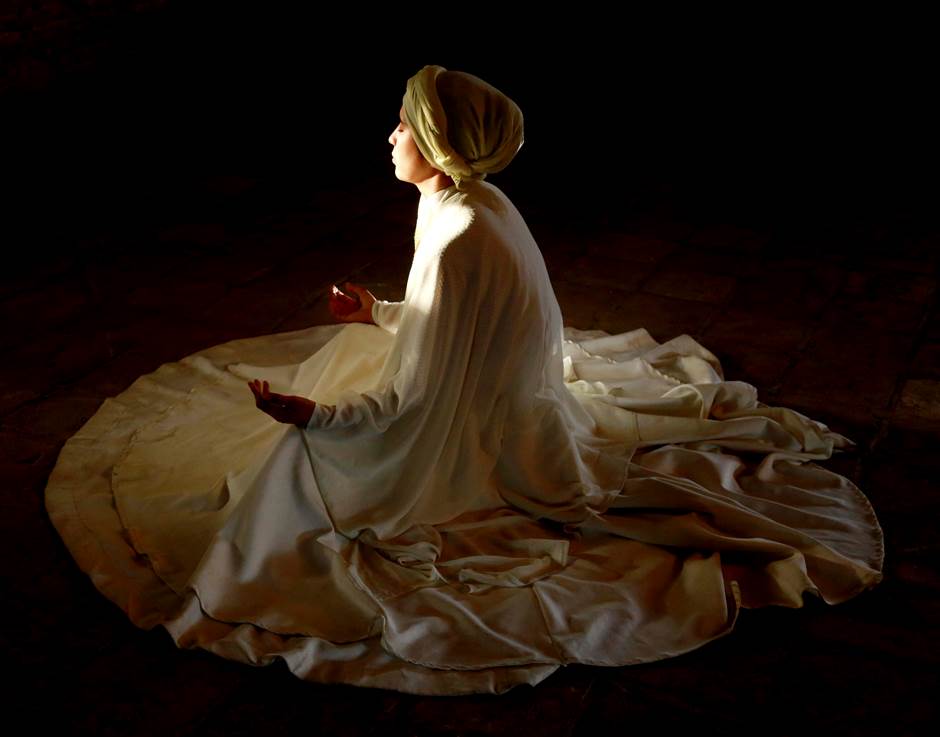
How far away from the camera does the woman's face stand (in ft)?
9.59

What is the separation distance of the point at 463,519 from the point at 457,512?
0.04m

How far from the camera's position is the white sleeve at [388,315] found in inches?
131

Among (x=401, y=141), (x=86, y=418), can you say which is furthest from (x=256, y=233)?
(x=401, y=141)

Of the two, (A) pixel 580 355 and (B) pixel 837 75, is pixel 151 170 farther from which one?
(B) pixel 837 75

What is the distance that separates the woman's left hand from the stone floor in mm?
625

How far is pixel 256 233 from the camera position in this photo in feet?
18.8

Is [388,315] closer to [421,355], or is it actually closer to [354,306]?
[354,306]

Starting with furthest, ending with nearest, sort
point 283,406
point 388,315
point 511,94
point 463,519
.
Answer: point 511,94 < point 388,315 < point 463,519 < point 283,406

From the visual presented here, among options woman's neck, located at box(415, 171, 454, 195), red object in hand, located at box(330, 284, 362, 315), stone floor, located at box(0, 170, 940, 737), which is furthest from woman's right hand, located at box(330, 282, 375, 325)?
stone floor, located at box(0, 170, 940, 737)

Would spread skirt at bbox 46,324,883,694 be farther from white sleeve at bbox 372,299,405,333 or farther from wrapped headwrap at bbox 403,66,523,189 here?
wrapped headwrap at bbox 403,66,523,189

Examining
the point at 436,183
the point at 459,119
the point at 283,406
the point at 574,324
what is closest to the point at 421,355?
the point at 283,406

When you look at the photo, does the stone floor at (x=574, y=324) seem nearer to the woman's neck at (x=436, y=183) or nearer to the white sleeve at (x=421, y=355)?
the white sleeve at (x=421, y=355)

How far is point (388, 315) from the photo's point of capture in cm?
333

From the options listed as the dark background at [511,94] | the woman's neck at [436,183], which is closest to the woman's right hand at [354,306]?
the woman's neck at [436,183]
